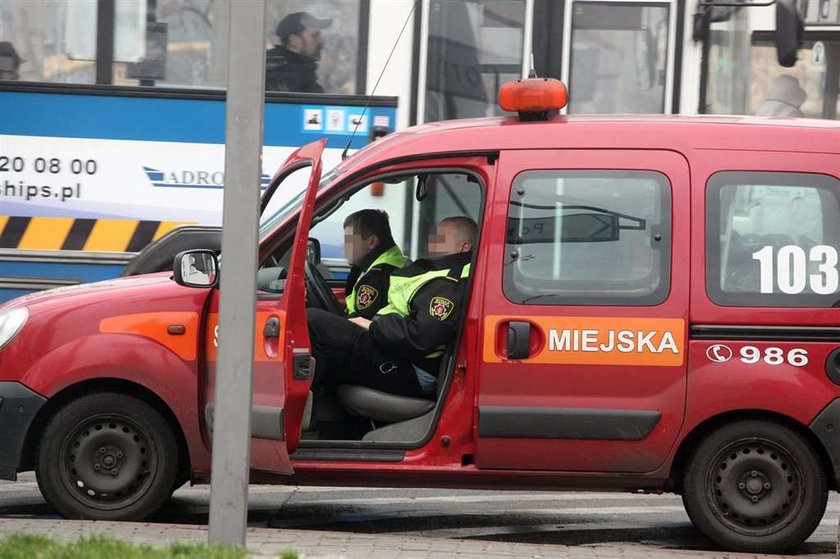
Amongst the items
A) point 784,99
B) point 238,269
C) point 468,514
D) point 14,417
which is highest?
point 784,99

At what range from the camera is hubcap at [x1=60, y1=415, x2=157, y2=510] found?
6738mm

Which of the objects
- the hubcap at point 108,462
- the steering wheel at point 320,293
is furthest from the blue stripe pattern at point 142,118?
the hubcap at point 108,462

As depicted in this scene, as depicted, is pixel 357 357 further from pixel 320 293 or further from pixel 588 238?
pixel 588 238

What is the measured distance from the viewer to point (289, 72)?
9922mm

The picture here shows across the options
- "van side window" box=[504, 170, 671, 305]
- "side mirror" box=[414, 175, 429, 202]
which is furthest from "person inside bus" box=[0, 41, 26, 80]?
"van side window" box=[504, 170, 671, 305]

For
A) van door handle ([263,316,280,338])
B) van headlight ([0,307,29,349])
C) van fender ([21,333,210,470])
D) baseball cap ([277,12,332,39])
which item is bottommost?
van fender ([21,333,210,470])

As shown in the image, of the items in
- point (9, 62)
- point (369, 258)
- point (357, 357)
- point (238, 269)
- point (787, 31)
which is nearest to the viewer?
point (238, 269)

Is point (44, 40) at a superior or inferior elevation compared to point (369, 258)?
superior

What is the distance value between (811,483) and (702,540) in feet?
2.53

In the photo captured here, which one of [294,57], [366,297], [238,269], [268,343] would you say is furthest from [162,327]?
[294,57]

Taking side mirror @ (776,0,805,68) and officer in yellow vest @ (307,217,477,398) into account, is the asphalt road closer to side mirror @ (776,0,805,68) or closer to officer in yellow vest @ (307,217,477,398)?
officer in yellow vest @ (307,217,477,398)

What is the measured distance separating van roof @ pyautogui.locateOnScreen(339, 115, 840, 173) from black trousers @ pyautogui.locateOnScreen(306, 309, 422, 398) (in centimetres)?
74

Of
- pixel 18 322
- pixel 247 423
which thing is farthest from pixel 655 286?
pixel 18 322

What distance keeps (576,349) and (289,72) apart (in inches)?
161
